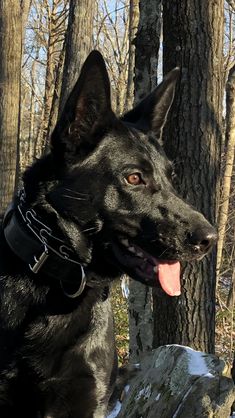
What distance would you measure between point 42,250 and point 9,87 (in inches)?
395

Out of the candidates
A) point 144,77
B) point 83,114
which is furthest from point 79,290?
point 144,77

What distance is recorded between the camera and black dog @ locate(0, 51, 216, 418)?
296 cm

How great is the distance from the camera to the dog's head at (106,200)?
2.93 meters

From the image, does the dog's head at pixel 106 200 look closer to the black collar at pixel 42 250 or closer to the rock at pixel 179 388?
the black collar at pixel 42 250

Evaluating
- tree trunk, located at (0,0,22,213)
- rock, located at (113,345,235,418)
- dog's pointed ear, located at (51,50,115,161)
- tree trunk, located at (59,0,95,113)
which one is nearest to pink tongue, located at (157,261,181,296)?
dog's pointed ear, located at (51,50,115,161)

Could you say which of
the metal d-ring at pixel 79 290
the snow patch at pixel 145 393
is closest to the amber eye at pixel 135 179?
the metal d-ring at pixel 79 290

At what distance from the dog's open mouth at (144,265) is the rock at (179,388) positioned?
36.4 inches

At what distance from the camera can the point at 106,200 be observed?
2.99m

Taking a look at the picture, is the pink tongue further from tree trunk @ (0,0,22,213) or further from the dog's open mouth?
tree trunk @ (0,0,22,213)

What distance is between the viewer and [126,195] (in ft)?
9.79

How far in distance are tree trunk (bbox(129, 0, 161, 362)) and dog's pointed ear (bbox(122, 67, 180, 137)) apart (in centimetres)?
329

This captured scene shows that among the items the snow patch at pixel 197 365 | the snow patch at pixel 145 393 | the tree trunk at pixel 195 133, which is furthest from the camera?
the tree trunk at pixel 195 133

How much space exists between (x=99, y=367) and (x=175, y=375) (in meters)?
0.96

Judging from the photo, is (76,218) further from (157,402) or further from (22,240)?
(157,402)
